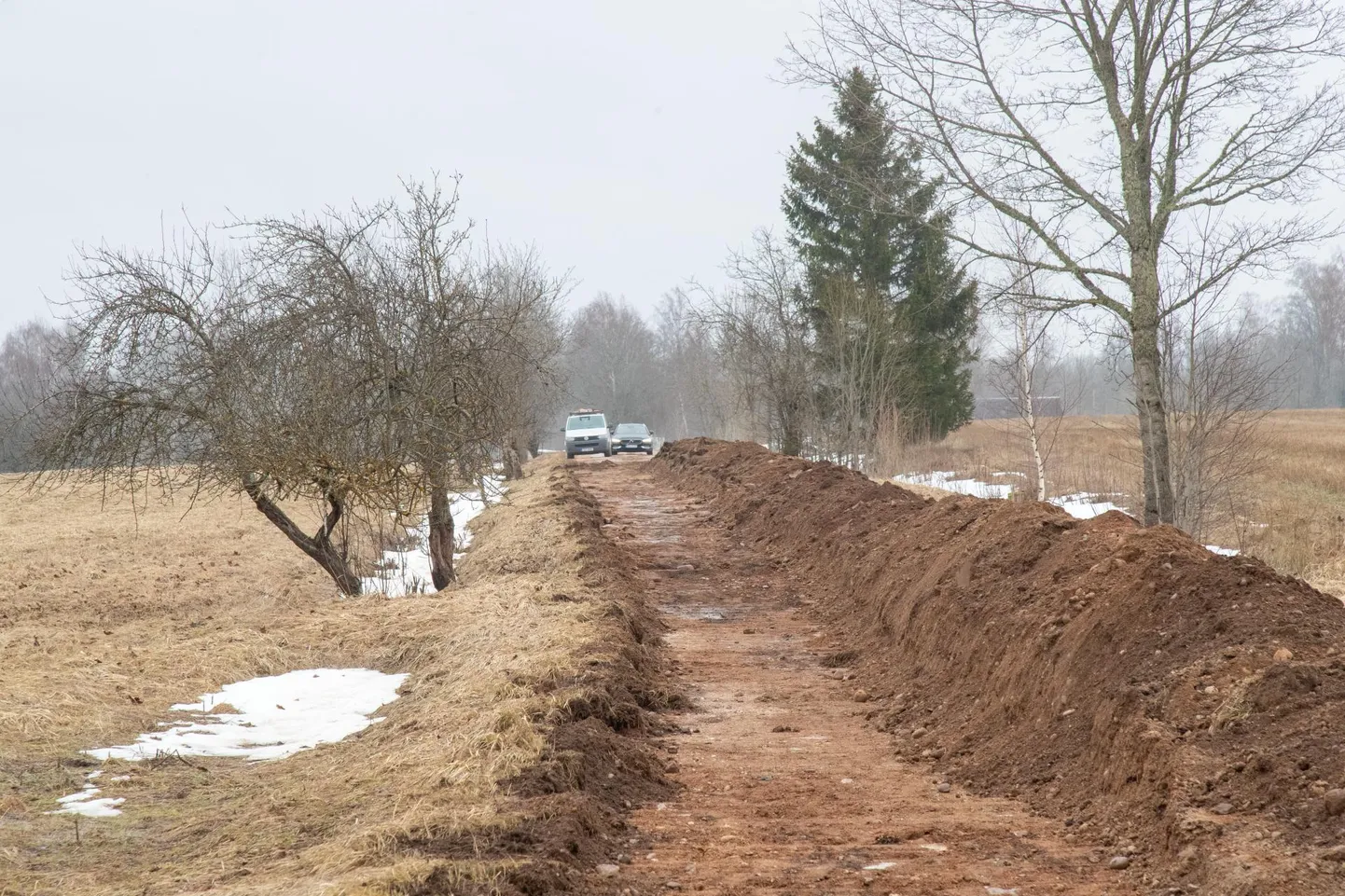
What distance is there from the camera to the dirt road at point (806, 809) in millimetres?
4500

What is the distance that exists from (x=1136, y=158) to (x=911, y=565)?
18.9ft

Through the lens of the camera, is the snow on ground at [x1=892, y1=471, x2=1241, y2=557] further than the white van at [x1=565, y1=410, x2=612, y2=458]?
No

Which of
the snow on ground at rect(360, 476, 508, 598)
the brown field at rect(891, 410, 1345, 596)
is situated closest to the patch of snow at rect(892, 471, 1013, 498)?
the brown field at rect(891, 410, 1345, 596)

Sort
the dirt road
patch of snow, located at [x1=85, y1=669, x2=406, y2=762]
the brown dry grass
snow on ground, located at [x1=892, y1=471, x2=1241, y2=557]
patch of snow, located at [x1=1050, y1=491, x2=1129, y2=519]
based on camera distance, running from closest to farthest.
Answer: the dirt road
the brown dry grass
patch of snow, located at [x1=85, y1=669, x2=406, y2=762]
snow on ground, located at [x1=892, y1=471, x2=1241, y2=557]
patch of snow, located at [x1=1050, y1=491, x2=1129, y2=519]

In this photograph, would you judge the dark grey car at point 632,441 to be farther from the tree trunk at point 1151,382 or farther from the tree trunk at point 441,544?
the tree trunk at point 1151,382

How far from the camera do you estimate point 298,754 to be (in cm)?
745

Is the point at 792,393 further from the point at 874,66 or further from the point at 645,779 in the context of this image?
the point at 645,779

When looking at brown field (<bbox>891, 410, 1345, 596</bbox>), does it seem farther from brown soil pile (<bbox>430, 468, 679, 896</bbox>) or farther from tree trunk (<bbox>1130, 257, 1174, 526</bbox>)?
brown soil pile (<bbox>430, 468, 679, 896</bbox>)

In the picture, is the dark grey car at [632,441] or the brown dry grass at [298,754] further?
the dark grey car at [632,441]

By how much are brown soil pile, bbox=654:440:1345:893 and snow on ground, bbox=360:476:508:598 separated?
5854mm

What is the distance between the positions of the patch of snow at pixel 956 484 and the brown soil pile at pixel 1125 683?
12910 millimetres

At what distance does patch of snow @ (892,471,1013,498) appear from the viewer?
24750mm

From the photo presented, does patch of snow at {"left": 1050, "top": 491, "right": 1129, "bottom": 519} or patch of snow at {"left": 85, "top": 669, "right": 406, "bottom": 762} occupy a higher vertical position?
patch of snow at {"left": 1050, "top": 491, "right": 1129, "bottom": 519}

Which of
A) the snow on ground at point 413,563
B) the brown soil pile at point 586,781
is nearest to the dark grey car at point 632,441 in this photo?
the snow on ground at point 413,563
